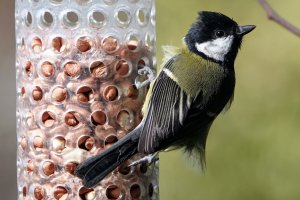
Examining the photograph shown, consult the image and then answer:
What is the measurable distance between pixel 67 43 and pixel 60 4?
11 centimetres

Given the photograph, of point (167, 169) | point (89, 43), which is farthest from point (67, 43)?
point (167, 169)

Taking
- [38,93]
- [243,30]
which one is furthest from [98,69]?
[243,30]

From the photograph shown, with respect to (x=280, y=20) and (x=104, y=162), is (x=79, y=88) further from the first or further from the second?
(x=280, y=20)

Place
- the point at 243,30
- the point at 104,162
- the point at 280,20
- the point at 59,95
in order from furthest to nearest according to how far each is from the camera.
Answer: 1. the point at 243,30
2. the point at 59,95
3. the point at 104,162
4. the point at 280,20

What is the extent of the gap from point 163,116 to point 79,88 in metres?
0.26

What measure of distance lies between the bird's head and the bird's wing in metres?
0.18

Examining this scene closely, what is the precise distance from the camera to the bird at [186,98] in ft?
6.82

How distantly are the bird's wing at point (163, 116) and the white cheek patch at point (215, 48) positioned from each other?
174 mm

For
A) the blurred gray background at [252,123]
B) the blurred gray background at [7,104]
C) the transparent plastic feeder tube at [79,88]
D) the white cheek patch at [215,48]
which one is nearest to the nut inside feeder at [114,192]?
the transparent plastic feeder tube at [79,88]

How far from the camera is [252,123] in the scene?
125 inches

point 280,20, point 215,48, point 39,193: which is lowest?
point 39,193

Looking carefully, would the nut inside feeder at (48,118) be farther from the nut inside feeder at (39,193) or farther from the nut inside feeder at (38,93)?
the nut inside feeder at (39,193)

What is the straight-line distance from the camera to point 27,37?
88.3 inches

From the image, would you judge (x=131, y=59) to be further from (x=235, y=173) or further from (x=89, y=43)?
(x=235, y=173)
